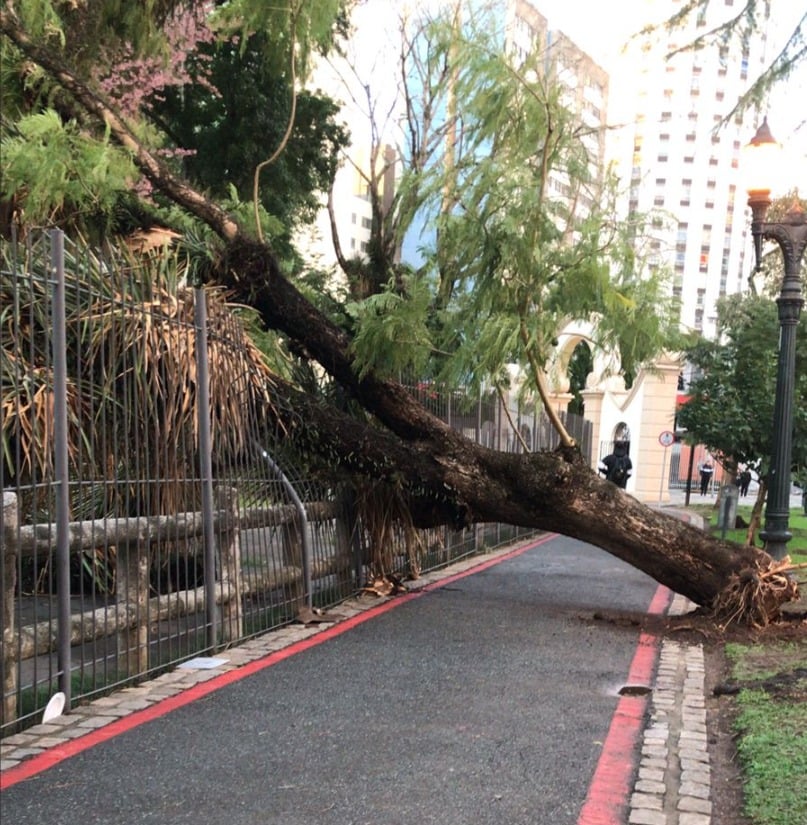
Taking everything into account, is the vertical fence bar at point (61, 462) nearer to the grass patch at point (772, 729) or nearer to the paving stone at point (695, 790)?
the paving stone at point (695, 790)

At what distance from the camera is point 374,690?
532 cm

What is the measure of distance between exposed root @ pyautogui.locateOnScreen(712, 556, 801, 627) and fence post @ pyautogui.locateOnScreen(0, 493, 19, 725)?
5.77m

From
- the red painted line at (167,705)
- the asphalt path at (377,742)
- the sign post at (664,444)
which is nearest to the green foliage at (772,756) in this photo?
the asphalt path at (377,742)

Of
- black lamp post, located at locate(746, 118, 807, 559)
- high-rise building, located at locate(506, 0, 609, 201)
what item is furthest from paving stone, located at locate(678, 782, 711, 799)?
black lamp post, located at locate(746, 118, 807, 559)

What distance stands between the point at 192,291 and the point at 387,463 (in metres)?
2.38

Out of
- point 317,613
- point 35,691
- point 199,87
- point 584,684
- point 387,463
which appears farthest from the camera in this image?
point 199,87

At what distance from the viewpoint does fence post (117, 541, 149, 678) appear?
5.23 metres

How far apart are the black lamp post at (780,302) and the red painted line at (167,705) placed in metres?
3.90

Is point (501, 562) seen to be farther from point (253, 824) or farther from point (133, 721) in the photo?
point (253, 824)

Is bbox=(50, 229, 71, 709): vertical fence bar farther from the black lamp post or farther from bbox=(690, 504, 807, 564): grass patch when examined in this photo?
bbox=(690, 504, 807, 564): grass patch

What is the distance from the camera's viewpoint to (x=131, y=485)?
5406mm

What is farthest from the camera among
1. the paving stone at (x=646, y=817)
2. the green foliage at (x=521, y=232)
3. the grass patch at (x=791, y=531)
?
the grass patch at (x=791, y=531)

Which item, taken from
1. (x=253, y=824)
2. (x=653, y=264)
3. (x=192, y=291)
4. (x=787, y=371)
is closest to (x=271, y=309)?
(x=192, y=291)

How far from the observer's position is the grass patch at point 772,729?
3695mm
